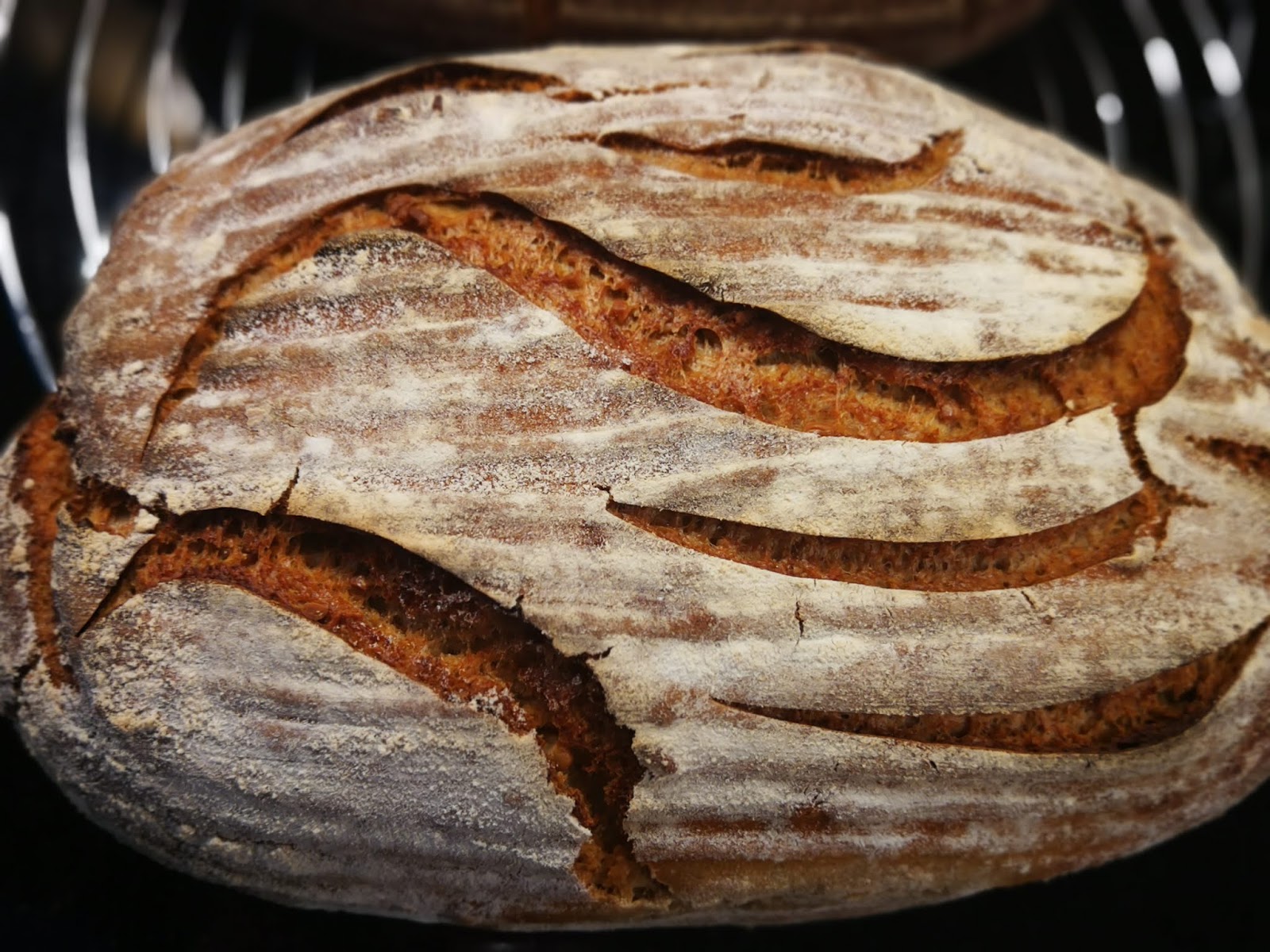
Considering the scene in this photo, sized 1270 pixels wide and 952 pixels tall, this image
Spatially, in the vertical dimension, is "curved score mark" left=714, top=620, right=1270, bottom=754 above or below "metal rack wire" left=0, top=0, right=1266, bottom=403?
below

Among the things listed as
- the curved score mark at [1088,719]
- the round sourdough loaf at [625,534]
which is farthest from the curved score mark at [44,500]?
the curved score mark at [1088,719]

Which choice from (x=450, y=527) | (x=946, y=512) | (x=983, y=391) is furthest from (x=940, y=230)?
(x=450, y=527)

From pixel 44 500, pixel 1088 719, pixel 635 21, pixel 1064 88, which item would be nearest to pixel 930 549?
pixel 1088 719

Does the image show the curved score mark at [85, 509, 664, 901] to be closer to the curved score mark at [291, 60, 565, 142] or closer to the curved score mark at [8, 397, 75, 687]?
the curved score mark at [8, 397, 75, 687]

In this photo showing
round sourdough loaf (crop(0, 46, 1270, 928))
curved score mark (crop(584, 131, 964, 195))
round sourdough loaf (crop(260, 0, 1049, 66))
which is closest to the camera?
round sourdough loaf (crop(0, 46, 1270, 928))

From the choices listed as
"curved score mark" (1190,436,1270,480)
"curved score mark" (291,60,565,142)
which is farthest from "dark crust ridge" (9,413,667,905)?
"curved score mark" (1190,436,1270,480)

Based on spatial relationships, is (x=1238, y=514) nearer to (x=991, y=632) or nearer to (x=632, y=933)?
(x=991, y=632)

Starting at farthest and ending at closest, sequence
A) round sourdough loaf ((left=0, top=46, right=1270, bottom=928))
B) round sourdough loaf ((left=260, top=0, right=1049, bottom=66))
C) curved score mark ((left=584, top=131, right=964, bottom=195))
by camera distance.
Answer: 1. round sourdough loaf ((left=260, top=0, right=1049, bottom=66))
2. curved score mark ((left=584, top=131, right=964, bottom=195))
3. round sourdough loaf ((left=0, top=46, right=1270, bottom=928))
